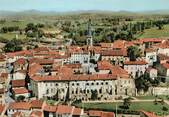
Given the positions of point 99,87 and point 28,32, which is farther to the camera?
point 28,32

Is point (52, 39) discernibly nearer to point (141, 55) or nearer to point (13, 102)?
point (141, 55)

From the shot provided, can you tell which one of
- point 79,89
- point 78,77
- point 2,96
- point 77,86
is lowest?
point 2,96

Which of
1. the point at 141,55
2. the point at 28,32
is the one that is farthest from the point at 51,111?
the point at 28,32

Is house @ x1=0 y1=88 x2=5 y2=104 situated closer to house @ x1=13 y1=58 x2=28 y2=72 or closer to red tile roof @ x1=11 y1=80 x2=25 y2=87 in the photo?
red tile roof @ x1=11 y1=80 x2=25 y2=87

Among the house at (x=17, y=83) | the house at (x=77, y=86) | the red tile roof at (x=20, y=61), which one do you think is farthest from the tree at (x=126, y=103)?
the red tile roof at (x=20, y=61)

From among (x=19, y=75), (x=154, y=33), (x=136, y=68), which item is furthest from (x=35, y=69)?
(x=154, y=33)

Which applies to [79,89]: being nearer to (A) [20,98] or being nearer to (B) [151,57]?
(A) [20,98]

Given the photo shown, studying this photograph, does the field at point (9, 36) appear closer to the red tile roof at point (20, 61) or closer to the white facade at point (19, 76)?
the red tile roof at point (20, 61)

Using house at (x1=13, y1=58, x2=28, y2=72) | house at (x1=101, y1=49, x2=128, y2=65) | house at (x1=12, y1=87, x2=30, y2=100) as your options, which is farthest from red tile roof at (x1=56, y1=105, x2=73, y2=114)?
house at (x1=101, y1=49, x2=128, y2=65)
